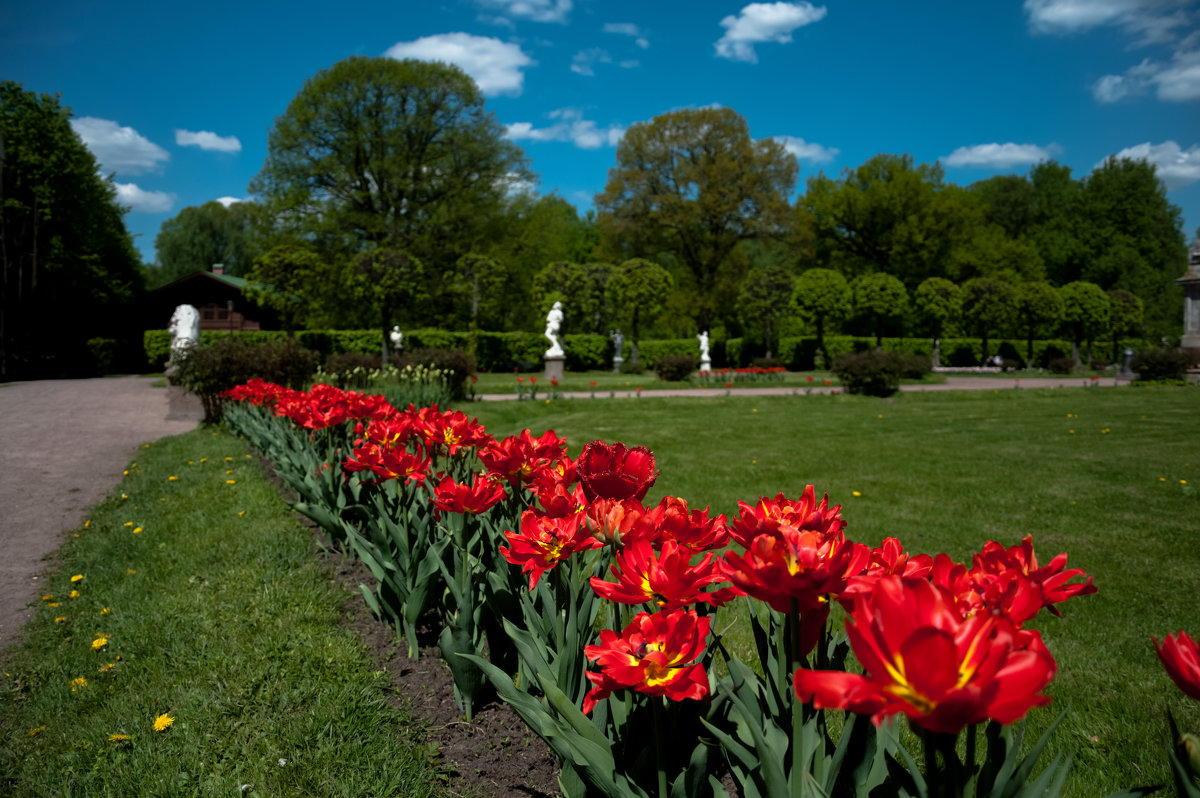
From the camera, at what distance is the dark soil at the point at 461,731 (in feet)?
6.70

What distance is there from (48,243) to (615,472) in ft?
115

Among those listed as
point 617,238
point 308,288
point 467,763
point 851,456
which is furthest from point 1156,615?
point 617,238

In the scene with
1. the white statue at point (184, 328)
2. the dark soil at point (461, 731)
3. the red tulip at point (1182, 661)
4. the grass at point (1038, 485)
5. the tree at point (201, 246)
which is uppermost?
the tree at point (201, 246)

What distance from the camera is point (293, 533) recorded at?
4395mm

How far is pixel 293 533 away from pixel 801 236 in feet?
113

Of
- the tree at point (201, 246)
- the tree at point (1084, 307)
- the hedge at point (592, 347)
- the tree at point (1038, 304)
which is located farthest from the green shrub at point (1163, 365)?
the tree at point (201, 246)

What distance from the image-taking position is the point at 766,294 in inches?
1255

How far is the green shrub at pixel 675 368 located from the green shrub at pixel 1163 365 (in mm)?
12400

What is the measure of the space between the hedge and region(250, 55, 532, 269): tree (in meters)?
4.71

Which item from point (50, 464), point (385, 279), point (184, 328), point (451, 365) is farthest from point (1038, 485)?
point (385, 279)

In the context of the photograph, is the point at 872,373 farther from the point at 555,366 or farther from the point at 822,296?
the point at 822,296

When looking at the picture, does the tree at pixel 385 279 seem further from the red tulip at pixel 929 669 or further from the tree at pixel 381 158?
the red tulip at pixel 929 669

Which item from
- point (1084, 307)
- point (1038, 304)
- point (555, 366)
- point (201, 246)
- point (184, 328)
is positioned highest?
point (201, 246)

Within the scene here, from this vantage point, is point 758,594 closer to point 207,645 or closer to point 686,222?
point 207,645
